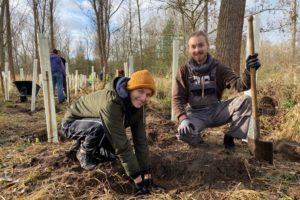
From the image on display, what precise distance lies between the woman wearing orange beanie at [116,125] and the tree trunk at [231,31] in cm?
410

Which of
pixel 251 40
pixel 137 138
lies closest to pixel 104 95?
pixel 137 138

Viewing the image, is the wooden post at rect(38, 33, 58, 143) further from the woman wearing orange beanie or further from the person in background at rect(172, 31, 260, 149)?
the person in background at rect(172, 31, 260, 149)

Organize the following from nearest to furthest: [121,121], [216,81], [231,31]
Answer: [121,121]
[216,81]
[231,31]

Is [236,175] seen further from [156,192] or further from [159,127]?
[159,127]

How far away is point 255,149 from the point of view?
12.1 feet

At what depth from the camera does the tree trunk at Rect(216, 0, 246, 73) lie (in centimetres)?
Result: 680

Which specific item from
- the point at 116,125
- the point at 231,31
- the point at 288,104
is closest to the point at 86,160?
the point at 116,125

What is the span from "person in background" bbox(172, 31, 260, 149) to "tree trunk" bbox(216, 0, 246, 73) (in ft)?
→ 9.22

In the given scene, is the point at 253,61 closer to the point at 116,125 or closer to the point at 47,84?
the point at 116,125

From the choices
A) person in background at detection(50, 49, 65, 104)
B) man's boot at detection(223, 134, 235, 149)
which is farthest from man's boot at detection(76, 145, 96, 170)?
person in background at detection(50, 49, 65, 104)

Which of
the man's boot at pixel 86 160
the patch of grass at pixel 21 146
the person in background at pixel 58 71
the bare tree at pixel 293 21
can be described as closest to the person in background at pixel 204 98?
the man's boot at pixel 86 160

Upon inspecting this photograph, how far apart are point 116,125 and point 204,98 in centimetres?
159

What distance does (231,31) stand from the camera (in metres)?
6.86

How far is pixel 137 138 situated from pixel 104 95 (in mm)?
495
